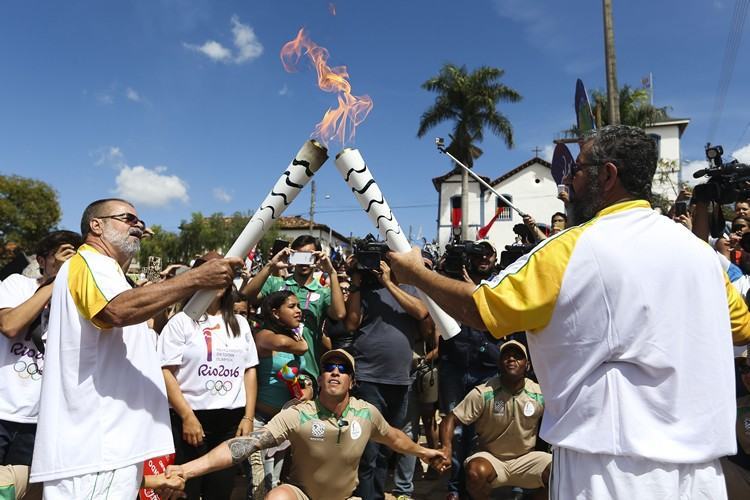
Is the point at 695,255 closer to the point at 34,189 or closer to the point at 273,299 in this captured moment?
the point at 273,299

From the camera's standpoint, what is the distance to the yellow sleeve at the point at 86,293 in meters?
2.46

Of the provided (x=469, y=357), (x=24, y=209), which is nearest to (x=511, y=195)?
(x=24, y=209)

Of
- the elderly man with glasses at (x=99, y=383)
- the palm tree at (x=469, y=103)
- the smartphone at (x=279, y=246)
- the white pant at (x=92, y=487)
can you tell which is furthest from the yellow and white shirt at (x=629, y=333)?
the palm tree at (x=469, y=103)

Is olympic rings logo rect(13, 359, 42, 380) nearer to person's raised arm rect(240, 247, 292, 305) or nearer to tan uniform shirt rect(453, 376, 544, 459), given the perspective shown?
person's raised arm rect(240, 247, 292, 305)

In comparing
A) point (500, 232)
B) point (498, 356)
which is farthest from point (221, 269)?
point (500, 232)

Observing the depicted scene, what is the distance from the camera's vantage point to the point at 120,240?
285cm

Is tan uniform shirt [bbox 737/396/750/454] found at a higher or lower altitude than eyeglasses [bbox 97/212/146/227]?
lower

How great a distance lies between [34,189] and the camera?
105 ft

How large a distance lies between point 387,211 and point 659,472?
2.52 metres

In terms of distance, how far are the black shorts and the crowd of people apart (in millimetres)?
11

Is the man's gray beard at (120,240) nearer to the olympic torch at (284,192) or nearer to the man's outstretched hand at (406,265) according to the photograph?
the olympic torch at (284,192)

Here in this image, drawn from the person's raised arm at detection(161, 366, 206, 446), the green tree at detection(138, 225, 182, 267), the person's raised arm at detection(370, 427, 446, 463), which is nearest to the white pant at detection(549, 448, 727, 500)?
the person's raised arm at detection(370, 427, 446, 463)

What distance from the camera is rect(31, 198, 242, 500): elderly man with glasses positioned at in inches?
95.8

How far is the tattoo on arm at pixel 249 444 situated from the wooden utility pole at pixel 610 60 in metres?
8.50
